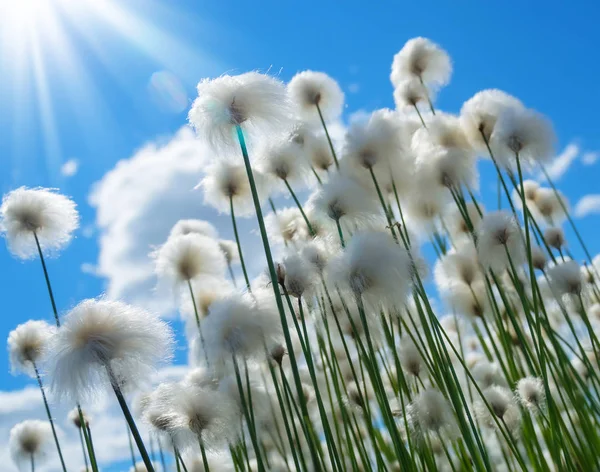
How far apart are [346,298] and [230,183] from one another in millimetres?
1479

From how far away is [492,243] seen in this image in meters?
3.00

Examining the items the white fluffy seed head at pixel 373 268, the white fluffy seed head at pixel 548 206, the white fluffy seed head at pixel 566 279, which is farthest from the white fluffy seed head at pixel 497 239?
the white fluffy seed head at pixel 548 206

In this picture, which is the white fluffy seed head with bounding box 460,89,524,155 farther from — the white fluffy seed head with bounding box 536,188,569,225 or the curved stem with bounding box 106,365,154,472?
the curved stem with bounding box 106,365,154,472

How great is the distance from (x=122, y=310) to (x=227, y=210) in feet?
7.10

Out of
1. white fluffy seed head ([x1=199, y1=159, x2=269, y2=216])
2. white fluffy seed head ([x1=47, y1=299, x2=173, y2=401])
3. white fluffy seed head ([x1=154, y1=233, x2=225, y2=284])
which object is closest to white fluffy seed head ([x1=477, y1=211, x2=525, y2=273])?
white fluffy seed head ([x1=199, y1=159, x2=269, y2=216])

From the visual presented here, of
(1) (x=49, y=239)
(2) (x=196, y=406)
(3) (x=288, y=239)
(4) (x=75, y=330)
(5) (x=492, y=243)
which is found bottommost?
(2) (x=196, y=406)

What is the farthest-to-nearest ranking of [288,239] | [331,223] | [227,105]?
[288,239]
[331,223]
[227,105]

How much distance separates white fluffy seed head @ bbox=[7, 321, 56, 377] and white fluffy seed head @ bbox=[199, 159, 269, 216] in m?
1.50

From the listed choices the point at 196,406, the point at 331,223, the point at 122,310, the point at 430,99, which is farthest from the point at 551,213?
the point at 122,310

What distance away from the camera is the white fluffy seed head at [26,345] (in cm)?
408

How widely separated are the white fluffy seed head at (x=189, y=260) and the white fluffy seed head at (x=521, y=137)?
1.79 m

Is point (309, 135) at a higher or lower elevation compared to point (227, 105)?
higher

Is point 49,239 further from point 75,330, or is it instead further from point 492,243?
point 492,243

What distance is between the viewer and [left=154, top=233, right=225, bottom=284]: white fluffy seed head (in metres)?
3.65
